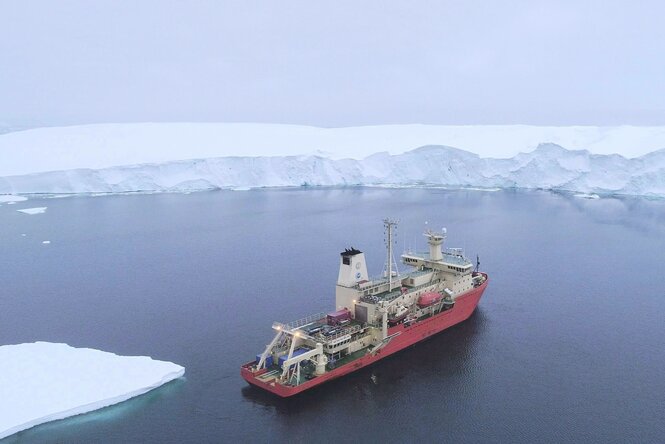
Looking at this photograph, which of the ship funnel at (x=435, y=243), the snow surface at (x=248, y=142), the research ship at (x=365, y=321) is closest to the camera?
the research ship at (x=365, y=321)

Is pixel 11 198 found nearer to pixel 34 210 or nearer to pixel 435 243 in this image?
pixel 34 210

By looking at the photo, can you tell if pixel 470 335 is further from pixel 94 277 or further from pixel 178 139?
pixel 178 139

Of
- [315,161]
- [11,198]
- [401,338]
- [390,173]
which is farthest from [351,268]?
[11,198]

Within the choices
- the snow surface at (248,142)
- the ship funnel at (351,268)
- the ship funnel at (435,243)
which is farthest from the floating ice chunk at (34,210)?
the ship funnel at (435,243)

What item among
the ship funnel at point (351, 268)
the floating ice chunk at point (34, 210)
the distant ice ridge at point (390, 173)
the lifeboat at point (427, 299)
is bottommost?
the lifeboat at point (427, 299)

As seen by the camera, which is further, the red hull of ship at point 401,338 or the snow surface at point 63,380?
the red hull of ship at point 401,338

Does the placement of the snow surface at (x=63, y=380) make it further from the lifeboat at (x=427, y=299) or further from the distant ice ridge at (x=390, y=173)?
the distant ice ridge at (x=390, y=173)
